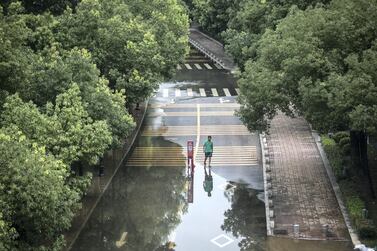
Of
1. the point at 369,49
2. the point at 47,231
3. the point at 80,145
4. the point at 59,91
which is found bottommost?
the point at 47,231

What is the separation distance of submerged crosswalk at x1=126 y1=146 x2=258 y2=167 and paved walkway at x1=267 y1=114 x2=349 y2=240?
1.27 m

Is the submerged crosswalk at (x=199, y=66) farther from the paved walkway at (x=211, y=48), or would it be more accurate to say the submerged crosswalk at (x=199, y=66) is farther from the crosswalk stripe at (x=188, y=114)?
the crosswalk stripe at (x=188, y=114)

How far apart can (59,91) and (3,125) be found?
3894mm

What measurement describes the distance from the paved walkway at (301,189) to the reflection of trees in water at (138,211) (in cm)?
409

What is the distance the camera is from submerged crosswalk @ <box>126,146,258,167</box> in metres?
30.6

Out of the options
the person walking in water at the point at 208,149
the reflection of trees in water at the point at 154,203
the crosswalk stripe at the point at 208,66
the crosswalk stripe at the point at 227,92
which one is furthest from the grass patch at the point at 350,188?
the crosswalk stripe at the point at 208,66

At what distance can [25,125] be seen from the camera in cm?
1889

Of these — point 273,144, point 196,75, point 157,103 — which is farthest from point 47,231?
point 196,75

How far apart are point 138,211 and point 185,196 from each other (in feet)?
8.38

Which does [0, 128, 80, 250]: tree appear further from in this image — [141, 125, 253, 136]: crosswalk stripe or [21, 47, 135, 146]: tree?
[141, 125, 253, 136]: crosswalk stripe

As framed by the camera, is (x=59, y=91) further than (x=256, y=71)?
No

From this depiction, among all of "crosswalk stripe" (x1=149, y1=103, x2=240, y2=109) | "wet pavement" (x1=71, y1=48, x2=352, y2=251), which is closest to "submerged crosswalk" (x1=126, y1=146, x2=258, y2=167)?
"wet pavement" (x1=71, y1=48, x2=352, y2=251)

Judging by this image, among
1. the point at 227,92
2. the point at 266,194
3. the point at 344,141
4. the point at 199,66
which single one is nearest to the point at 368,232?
the point at 266,194

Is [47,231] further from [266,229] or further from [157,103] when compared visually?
[157,103]
